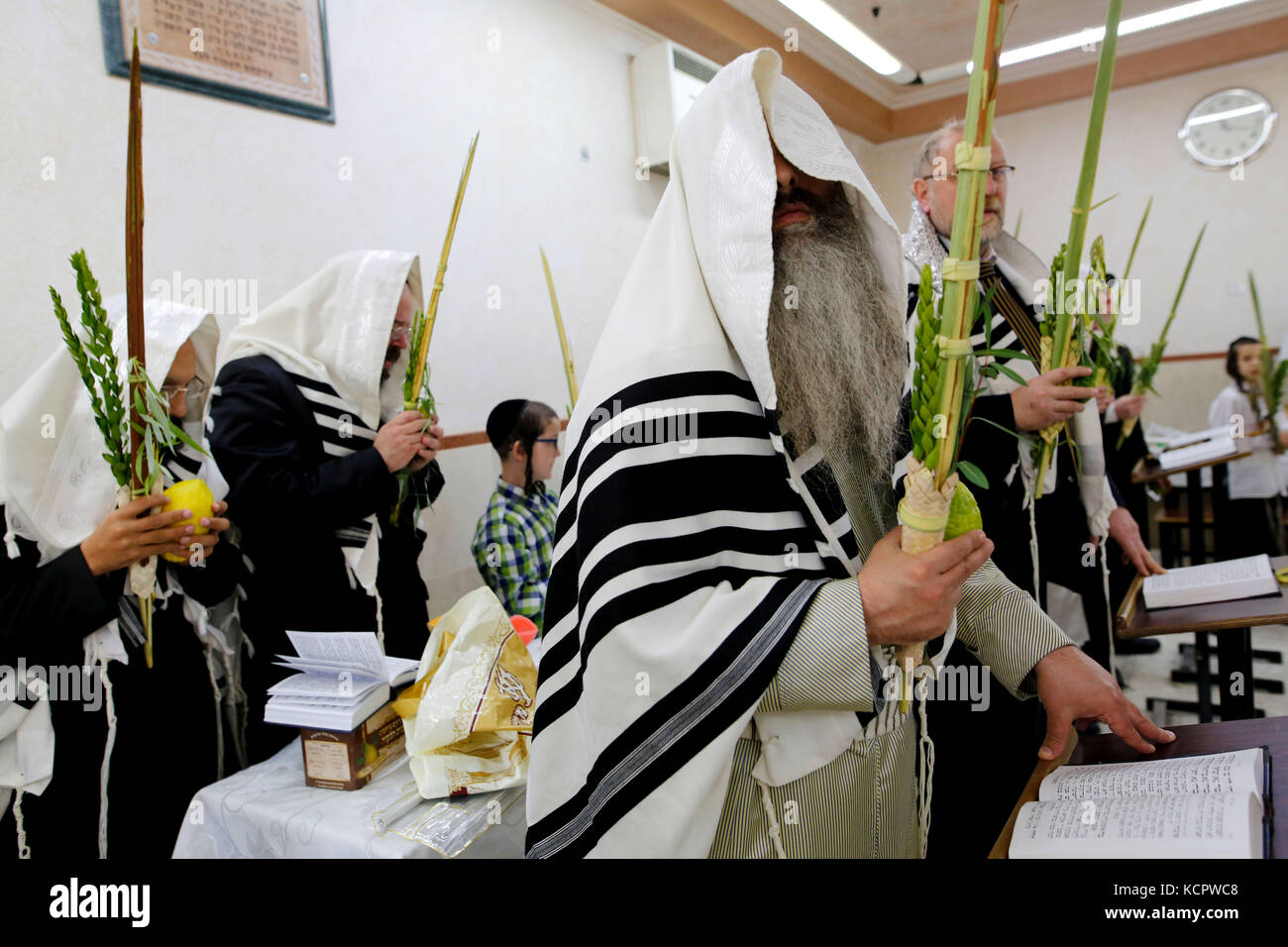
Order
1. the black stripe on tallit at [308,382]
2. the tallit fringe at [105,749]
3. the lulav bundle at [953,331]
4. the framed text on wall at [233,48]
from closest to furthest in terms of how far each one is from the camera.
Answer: the lulav bundle at [953,331]
the tallit fringe at [105,749]
the black stripe on tallit at [308,382]
the framed text on wall at [233,48]

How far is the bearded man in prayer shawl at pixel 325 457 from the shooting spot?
7.41 ft

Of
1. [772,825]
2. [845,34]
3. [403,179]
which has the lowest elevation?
[772,825]

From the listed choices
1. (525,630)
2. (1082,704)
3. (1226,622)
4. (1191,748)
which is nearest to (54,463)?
(525,630)

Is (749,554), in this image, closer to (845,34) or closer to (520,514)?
(520,514)

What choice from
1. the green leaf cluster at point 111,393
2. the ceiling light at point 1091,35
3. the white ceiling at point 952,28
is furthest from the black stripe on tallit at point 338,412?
the ceiling light at point 1091,35

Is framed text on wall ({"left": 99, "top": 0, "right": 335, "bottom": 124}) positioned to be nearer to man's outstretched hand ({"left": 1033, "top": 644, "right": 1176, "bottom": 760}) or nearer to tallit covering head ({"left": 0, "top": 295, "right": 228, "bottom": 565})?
tallit covering head ({"left": 0, "top": 295, "right": 228, "bottom": 565})

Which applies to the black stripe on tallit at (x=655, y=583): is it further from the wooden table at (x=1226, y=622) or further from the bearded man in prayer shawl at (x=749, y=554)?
the wooden table at (x=1226, y=622)

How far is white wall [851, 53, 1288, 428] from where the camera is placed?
6848 mm

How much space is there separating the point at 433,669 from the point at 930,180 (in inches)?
76.5

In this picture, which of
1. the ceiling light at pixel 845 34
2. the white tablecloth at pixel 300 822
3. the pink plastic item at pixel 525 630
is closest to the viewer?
the white tablecloth at pixel 300 822

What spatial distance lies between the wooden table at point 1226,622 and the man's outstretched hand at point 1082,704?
538 millimetres

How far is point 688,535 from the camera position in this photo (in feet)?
3.46

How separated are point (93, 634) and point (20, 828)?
1.39 ft
